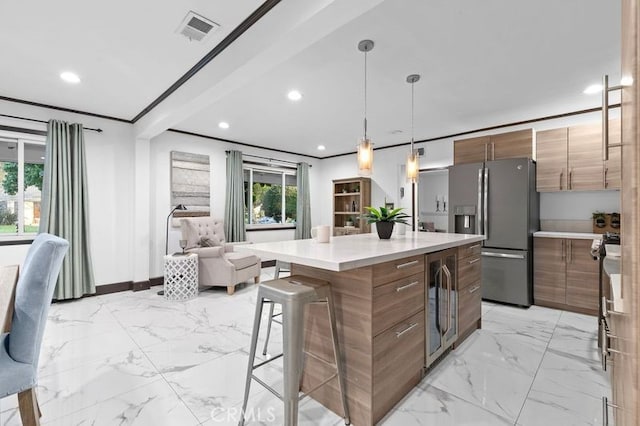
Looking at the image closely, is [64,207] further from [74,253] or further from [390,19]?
[390,19]

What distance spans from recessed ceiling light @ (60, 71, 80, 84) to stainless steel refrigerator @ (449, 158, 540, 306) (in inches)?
178

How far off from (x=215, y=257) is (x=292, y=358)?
318cm

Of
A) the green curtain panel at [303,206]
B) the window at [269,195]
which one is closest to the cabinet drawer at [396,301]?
the window at [269,195]

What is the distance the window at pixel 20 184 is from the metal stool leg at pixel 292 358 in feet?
13.6

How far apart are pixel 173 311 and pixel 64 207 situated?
1927 millimetres

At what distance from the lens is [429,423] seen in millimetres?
1641

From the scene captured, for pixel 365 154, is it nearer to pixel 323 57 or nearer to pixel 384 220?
pixel 384 220

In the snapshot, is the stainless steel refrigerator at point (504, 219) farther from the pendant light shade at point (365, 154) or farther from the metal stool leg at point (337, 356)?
the metal stool leg at point (337, 356)

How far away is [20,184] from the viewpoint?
3.71m

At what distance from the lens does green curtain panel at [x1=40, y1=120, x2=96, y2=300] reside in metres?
3.67

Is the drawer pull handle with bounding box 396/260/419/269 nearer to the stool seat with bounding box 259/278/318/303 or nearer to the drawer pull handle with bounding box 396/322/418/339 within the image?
the drawer pull handle with bounding box 396/322/418/339

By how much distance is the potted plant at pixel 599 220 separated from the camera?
3.56 m

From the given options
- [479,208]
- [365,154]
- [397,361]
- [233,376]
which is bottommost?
[233,376]

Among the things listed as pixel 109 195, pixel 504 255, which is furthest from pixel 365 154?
pixel 109 195
